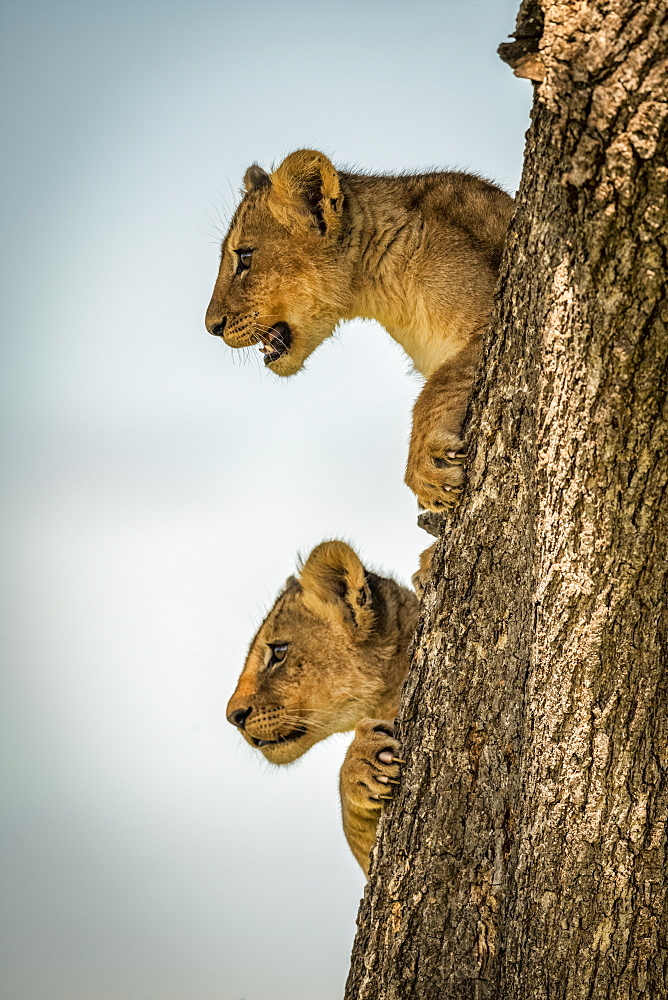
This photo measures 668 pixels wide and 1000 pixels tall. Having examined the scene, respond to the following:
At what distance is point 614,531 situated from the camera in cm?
284

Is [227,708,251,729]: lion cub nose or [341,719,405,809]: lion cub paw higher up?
[227,708,251,729]: lion cub nose

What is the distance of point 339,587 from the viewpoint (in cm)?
499

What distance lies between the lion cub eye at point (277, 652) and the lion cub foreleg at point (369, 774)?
3.03ft

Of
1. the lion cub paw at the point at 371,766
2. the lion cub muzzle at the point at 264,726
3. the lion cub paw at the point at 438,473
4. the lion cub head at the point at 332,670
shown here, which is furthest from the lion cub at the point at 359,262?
the lion cub muzzle at the point at 264,726

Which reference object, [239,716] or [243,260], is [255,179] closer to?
[243,260]

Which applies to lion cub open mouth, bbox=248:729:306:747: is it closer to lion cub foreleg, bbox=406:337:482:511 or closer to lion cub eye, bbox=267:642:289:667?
lion cub eye, bbox=267:642:289:667

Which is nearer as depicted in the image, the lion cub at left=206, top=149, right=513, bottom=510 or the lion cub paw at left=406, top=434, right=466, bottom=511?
the lion cub paw at left=406, top=434, right=466, bottom=511

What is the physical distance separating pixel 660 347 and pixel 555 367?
321mm

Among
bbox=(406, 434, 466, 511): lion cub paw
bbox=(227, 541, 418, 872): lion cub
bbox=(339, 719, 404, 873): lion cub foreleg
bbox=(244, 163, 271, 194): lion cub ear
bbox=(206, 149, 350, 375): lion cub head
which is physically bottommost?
bbox=(339, 719, 404, 873): lion cub foreleg

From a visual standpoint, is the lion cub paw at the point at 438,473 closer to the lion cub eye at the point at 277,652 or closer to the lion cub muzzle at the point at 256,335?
the lion cub muzzle at the point at 256,335

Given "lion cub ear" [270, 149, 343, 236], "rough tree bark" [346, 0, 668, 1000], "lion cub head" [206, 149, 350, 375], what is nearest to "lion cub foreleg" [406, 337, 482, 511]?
"rough tree bark" [346, 0, 668, 1000]

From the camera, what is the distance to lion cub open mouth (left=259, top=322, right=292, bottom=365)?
4883 millimetres

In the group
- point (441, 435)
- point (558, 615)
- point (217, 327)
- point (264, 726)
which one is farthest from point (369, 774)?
point (217, 327)

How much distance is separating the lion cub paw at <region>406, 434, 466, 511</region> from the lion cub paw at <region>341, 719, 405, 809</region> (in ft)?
2.56
